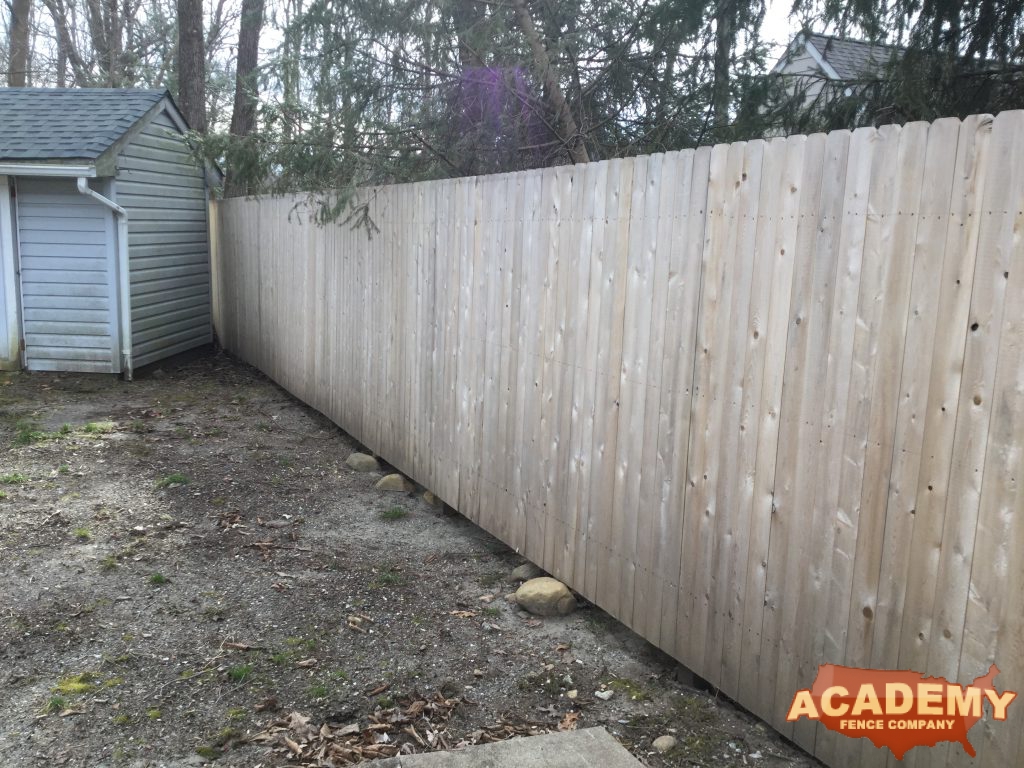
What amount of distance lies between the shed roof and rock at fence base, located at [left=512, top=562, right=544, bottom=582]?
818cm

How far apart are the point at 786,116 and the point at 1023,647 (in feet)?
16.6

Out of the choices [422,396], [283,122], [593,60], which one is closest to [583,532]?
[422,396]

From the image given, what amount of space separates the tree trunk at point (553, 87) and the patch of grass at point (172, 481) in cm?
407

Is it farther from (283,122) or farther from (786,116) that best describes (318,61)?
(786,116)

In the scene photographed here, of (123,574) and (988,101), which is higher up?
(988,101)

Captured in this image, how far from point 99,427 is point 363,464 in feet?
9.58

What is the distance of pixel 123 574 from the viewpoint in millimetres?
4895

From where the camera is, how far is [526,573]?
Answer: 15.9 feet

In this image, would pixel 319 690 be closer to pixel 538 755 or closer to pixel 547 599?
pixel 538 755

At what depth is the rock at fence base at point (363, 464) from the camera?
23.5ft

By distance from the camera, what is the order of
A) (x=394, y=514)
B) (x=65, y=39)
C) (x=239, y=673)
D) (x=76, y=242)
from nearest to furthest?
(x=239, y=673) → (x=394, y=514) → (x=76, y=242) → (x=65, y=39)

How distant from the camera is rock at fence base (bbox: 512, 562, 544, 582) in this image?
4820 mm

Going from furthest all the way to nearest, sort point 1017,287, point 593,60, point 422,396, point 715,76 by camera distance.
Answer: point 593,60, point 715,76, point 422,396, point 1017,287

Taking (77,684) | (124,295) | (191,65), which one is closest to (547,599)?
(77,684)
